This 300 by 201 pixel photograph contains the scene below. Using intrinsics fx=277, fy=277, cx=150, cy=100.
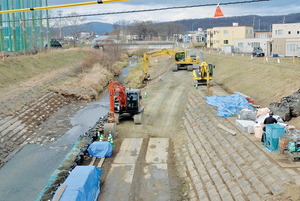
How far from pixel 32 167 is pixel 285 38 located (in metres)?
49.5

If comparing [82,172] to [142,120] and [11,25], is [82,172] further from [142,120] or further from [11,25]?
[11,25]

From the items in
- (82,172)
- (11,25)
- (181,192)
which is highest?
(11,25)

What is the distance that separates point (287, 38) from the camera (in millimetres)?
52000

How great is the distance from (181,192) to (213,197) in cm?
224

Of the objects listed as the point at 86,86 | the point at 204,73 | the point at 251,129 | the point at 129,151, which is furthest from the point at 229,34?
the point at 251,129

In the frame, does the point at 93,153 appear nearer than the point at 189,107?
Yes

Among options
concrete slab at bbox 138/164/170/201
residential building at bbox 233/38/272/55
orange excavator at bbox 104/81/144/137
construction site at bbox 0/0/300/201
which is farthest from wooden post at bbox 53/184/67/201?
residential building at bbox 233/38/272/55

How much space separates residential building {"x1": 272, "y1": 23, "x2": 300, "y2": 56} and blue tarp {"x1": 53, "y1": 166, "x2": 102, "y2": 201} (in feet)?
150

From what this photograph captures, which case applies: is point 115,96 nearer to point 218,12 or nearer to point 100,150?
point 100,150

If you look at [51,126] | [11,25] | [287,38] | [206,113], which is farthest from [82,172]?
[11,25]

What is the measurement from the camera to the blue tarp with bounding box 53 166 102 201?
1131 centimetres

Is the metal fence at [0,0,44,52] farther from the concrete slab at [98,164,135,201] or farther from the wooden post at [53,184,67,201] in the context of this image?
the wooden post at [53,184,67,201]

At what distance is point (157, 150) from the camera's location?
760 inches

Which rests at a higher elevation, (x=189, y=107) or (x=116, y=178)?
(x=189, y=107)
